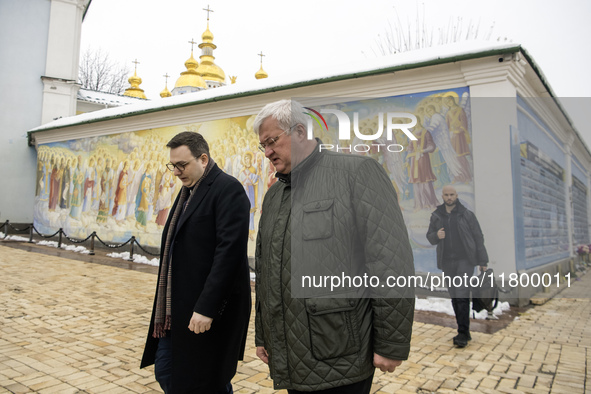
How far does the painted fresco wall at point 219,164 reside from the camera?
719cm

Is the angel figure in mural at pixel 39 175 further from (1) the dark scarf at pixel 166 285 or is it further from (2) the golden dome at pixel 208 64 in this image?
(1) the dark scarf at pixel 166 285

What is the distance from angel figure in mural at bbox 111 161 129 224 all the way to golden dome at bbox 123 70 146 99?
2271 cm

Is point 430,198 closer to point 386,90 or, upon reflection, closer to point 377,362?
point 386,90

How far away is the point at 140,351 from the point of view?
14.4ft

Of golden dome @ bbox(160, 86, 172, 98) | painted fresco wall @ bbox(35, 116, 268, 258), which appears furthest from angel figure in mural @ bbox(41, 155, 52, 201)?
golden dome @ bbox(160, 86, 172, 98)

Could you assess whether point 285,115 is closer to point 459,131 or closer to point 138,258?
point 459,131

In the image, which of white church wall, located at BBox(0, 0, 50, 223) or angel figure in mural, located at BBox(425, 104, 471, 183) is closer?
angel figure in mural, located at BBox(425, 104, 471, 183)

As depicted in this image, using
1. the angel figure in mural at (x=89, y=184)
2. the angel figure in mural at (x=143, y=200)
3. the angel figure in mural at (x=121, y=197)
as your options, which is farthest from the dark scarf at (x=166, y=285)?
the angel figure in mural at (x=89, y=184)

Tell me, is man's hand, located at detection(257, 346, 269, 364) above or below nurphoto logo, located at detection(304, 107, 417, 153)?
below

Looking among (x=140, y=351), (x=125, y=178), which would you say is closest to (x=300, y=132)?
(x=140, y=351)

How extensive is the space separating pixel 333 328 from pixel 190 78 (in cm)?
3202

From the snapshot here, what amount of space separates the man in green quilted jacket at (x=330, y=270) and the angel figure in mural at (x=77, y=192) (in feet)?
49.1

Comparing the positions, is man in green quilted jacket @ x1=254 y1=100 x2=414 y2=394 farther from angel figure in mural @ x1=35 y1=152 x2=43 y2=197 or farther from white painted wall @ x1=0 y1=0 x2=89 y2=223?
white painted wall @ x1=0 y1=0 x2=89 y2=223

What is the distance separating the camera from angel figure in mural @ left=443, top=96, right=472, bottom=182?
22.9ft
